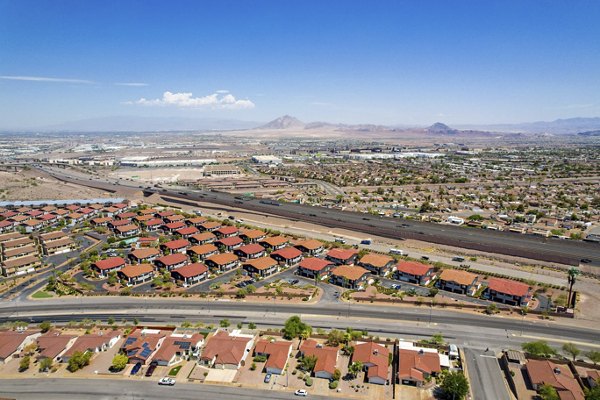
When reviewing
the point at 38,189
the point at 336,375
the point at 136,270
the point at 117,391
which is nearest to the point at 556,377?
the point at 336,375

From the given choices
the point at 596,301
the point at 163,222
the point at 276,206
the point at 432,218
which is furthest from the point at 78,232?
the point at 596,301

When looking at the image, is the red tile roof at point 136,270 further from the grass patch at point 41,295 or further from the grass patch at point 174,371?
the grass patch at point 174,371

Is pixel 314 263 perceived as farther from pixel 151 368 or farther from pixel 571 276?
pixel 571 276

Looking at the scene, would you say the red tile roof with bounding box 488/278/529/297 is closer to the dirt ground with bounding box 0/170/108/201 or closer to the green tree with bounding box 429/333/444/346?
the green tree with bounding box 429/333/444/346

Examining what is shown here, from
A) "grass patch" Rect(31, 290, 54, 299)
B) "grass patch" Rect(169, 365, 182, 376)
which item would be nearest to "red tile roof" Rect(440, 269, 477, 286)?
"grass patch" Rect(169, 365, 182, 376)

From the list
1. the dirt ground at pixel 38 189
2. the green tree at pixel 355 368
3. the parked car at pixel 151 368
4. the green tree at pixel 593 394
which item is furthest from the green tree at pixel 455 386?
the dirt ground at pixel 38 189

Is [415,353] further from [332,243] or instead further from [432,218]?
[432,218]
